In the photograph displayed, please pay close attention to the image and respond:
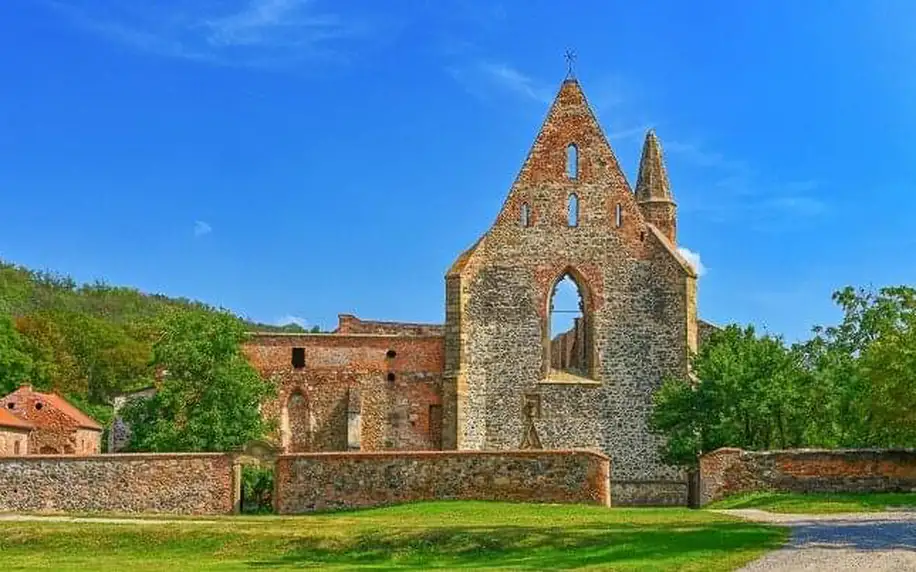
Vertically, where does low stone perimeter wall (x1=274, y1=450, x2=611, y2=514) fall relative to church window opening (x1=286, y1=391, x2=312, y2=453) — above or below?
below

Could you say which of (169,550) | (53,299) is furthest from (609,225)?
(53,299)

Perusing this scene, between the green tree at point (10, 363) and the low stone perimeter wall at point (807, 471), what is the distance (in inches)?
1715

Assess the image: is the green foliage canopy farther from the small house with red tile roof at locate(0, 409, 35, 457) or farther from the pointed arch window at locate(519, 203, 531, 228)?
the small house with red tile roof at locate(0, 409, 35, 457)

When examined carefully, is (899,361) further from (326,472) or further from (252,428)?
(252,428)

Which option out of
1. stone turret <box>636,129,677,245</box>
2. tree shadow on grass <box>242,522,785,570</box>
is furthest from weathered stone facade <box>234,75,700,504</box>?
tree shadow on grass <box>242,522,785,570</box>

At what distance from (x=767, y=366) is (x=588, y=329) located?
9776 millimetres

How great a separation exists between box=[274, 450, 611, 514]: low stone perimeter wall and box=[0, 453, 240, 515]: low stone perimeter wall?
1788mm

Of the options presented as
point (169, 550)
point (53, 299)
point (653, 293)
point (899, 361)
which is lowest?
point (169, 550)

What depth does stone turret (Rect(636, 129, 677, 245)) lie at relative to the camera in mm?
57688

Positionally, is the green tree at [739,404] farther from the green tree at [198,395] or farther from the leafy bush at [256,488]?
the green tree at [198,395]

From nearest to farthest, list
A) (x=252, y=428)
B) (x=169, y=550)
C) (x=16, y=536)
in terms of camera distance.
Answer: (x=169, y=550) < (x=16, y=536) < (x=252, y=428)

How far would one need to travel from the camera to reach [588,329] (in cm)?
4712

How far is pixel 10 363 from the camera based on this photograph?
Result: 65.2m

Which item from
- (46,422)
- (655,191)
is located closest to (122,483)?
(46,422)
